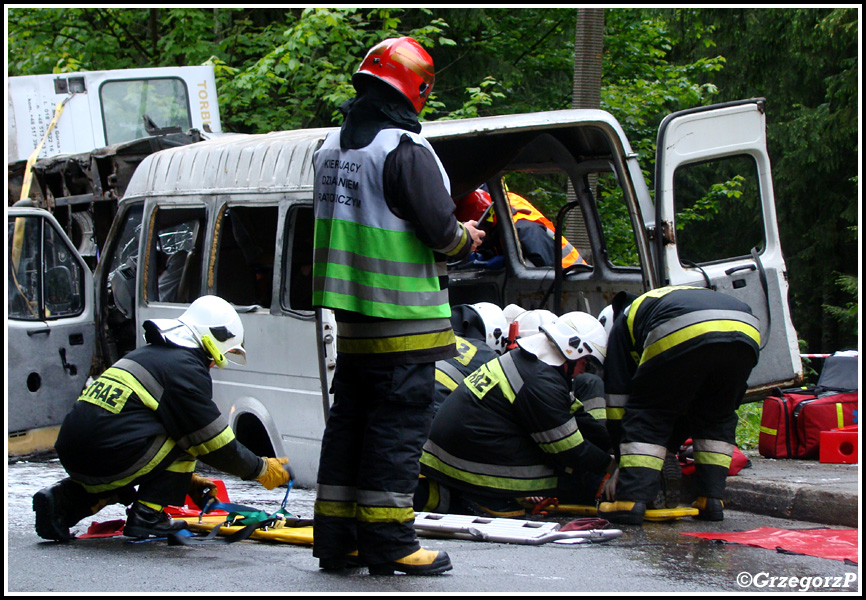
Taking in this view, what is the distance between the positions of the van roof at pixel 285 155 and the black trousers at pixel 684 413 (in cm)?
174

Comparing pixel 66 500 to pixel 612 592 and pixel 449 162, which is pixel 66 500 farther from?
pixel 449 162

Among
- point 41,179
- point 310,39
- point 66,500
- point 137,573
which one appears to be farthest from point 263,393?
point 310,39

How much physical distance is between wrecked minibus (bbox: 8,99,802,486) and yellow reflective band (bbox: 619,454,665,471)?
131 cm

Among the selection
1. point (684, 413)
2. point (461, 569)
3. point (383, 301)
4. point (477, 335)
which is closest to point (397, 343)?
point (383, 301)

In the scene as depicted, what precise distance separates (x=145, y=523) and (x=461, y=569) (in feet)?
5.39

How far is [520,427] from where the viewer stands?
5371 mm

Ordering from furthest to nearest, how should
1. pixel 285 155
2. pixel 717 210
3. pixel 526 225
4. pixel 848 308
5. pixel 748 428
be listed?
pixel 848 308
pixel 717 210
pixel 748 428
pixel 526 225
pixel 285 155

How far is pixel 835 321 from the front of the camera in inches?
621

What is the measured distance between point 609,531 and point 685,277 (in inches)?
78.8

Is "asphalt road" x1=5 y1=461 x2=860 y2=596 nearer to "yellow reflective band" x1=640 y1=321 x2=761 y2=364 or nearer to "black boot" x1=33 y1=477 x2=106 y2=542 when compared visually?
"black boot" x1=33 y1=477 x2=106 y2=542

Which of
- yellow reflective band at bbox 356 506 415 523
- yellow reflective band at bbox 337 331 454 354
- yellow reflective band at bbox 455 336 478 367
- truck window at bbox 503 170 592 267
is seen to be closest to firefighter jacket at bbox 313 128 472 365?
yellow reflective band at bbox 337 331 454 354

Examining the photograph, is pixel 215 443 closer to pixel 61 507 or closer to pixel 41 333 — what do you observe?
pixel 61 507

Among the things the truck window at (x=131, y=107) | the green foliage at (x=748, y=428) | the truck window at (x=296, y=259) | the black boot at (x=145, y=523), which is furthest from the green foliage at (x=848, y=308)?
the black boot at (x=145, y=523)

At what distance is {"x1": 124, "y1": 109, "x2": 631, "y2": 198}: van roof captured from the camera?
6133mm
